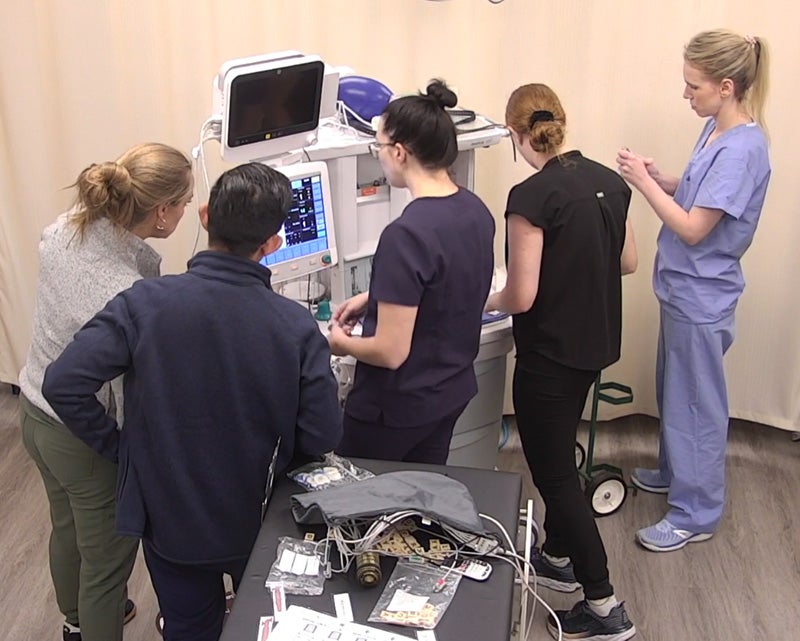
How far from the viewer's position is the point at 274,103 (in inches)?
81.6

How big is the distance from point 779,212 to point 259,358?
2007mm

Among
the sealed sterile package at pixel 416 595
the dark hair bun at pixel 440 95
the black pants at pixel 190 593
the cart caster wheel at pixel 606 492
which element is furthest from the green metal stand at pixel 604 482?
the sealed sterile package at pixel 416 595

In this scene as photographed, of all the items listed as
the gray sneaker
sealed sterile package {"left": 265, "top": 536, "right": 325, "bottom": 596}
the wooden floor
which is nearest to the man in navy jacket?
sealed sterile package {"left": 265, "top": 536, "right": 325, "bottom": 596}

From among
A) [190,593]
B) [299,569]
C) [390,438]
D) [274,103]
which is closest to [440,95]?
[274,103]

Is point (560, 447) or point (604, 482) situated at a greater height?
point (560, 447)

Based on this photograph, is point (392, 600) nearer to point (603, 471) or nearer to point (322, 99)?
point (322, 99)

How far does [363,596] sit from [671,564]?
1546 millimetres

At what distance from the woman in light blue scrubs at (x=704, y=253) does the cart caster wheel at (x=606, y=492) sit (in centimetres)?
14

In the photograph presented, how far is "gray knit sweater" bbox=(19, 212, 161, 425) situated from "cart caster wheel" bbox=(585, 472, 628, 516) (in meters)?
1.50

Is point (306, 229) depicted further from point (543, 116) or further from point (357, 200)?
point (543, 116)

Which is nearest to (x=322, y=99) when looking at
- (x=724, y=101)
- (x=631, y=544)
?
(x=724, y=101)

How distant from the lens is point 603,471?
277cm

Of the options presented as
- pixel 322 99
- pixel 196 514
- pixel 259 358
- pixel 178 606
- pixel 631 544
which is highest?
pixel 322 99

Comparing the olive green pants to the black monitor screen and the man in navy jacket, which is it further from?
the black monitor screen
